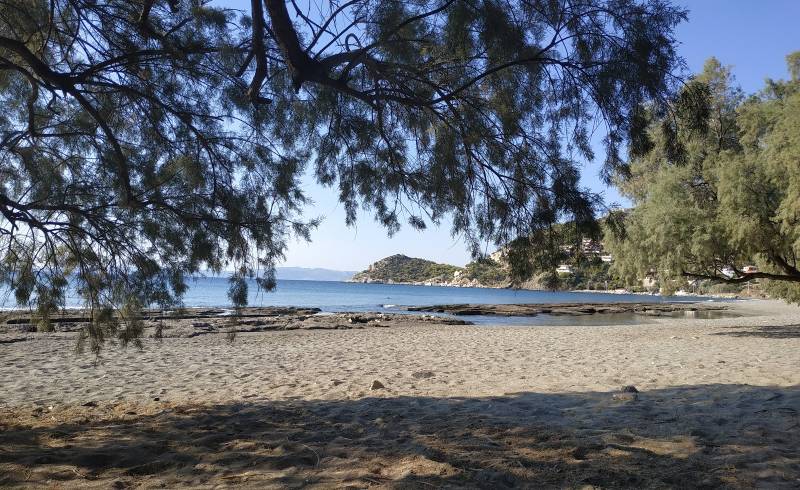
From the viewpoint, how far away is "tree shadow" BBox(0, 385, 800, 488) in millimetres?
3736

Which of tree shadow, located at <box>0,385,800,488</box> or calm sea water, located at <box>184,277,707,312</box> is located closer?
tree shadow, located at <box>0,385,800,488</box>

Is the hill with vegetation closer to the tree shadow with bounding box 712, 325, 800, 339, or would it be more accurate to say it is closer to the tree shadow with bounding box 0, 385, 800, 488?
the tree shadow with bounding box 0, 385, 800, 488

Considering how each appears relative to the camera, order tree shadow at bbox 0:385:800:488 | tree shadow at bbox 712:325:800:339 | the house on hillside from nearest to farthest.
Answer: tree shadow at bbox 0:385:800:488, the house on hillside, tree shadow at bbox 712:325:800:339

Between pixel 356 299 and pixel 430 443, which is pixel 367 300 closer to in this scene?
pixel 356 299

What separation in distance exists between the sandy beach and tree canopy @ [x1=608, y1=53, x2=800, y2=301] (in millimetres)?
3796

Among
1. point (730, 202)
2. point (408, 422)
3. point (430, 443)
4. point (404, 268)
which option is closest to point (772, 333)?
point (730, 202)

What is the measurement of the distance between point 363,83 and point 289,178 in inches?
49.2

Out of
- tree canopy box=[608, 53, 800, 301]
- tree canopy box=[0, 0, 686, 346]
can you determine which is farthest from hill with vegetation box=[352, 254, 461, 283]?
tree canopy box=[608, 53, 800, 301]

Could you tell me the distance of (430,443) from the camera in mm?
4609

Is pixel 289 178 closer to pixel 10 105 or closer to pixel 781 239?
pixel 10 105

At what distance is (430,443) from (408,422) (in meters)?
0.89

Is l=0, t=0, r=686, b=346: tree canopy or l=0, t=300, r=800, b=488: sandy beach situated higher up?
l=0, t=0, r=686, b=346: tree canopy

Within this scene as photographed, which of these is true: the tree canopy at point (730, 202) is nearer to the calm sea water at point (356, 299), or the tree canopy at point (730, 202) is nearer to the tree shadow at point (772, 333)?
the tree shadow at point (772, 333)

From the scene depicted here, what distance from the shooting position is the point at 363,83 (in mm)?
4812
